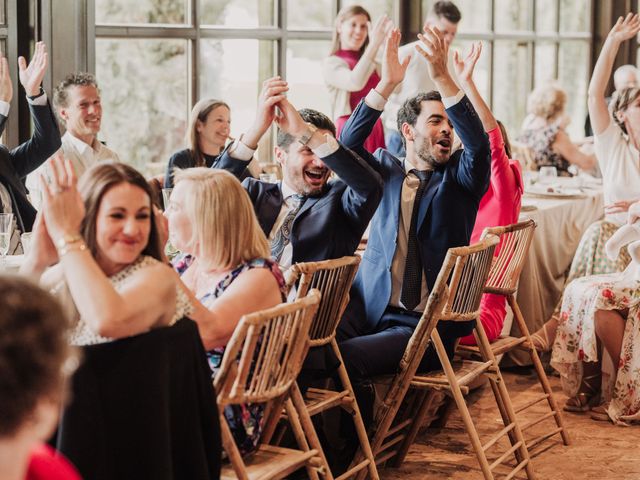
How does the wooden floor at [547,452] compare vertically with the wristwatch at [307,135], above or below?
below

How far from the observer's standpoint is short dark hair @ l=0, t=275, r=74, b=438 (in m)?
1.12

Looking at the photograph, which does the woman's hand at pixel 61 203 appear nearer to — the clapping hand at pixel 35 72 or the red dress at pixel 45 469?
the red dress at pixel 45 469

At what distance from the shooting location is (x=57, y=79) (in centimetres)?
536

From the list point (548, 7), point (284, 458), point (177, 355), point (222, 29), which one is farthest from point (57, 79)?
point (548, 7)

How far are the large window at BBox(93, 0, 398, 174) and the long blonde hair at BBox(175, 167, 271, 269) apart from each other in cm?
318

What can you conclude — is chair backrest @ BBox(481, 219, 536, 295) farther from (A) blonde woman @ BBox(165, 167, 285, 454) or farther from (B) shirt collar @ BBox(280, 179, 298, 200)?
(A) blonde woman @ BBox(165, 167, 285, 454)

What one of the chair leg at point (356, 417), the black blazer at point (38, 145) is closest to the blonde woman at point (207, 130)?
the black blazer at point (38, 145)

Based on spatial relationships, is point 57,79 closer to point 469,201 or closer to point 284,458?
point 469,201

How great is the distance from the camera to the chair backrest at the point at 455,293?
3.43 metres

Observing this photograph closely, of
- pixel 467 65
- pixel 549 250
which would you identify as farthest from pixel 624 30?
pixel 467 65

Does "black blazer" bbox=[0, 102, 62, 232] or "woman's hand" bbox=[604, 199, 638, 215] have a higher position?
"black blazer" bbox=[0, 102, 62, 232]

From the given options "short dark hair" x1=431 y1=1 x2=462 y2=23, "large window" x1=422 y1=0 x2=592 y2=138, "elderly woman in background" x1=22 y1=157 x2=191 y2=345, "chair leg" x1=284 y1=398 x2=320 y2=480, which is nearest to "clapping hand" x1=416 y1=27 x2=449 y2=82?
"chair leg" x1=284 y1=398 x2=320 y2=480

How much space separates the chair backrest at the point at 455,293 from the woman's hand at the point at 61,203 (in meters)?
1.48

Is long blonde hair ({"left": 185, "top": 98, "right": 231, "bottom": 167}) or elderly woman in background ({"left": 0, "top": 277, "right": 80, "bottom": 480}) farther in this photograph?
long blonde hair ({"left": 185, "top": 98, "right": 231, "bottom": 167})
